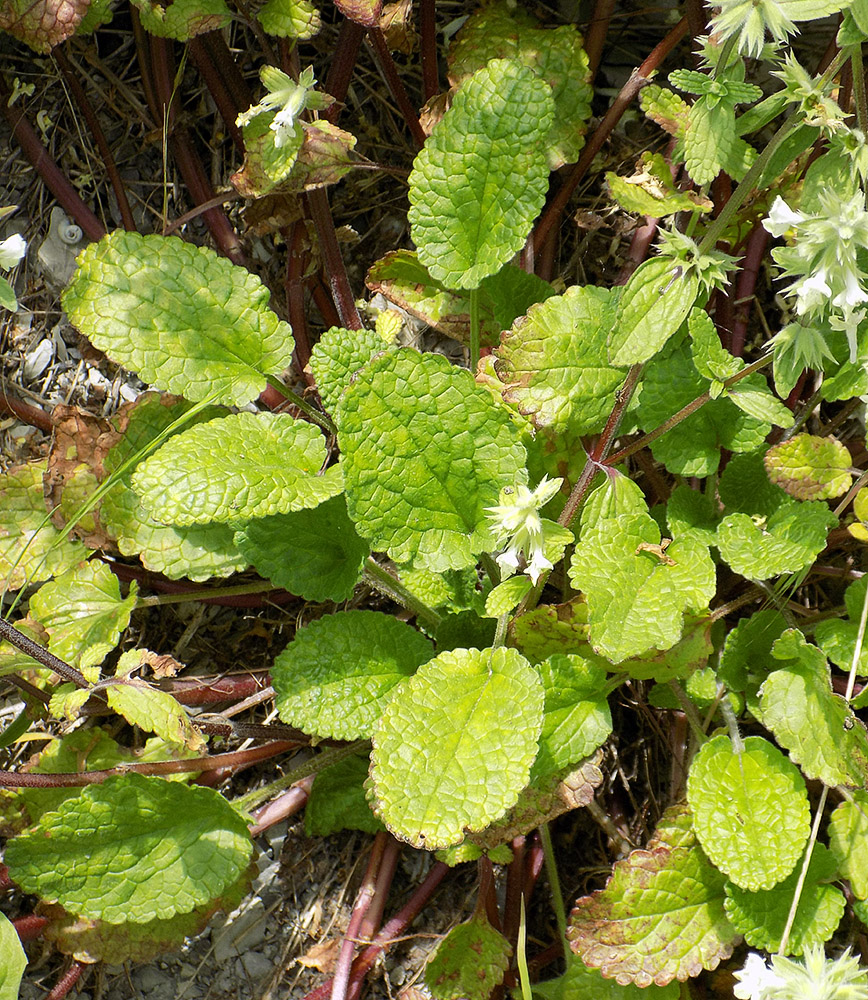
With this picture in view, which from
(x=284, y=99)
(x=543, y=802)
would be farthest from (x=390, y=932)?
(x=284, y=99)

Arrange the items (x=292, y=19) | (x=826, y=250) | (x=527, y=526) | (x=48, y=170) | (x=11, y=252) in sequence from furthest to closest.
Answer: (x=48, y=170)
(x=292, y=19)
(x=11, y=252)
(x=527, y=526)
(x=826, y=250)

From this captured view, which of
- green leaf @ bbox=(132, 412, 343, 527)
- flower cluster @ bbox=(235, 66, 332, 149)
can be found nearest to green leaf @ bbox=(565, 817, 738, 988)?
green leaf @ bbox=(132, 412, 343, 527)

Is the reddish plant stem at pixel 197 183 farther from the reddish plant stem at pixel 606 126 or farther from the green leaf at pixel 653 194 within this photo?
the green leaf at pixel 653 194

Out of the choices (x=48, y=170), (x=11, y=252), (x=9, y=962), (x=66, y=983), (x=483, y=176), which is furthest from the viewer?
(x=48, y=170)

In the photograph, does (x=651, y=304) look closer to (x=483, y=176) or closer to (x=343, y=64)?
(x=483, y=176)

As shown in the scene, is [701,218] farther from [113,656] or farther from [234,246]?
[113,656]

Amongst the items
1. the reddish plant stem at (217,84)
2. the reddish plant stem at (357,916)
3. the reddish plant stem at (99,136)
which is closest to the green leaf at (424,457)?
the reddish plant stem at (357,916)
